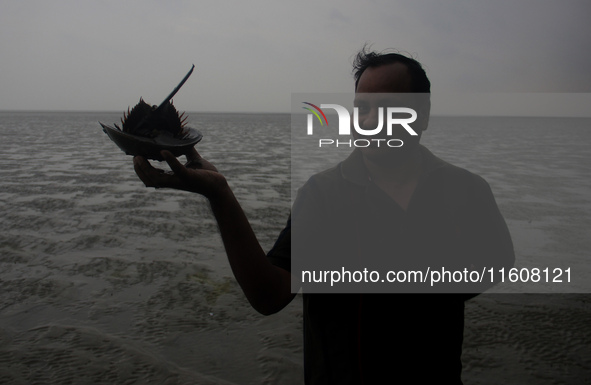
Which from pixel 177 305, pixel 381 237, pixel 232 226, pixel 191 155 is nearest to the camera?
pixel 232 226

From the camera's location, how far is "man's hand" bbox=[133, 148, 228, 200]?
1.36 m

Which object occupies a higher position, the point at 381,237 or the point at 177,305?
the point at 381,237

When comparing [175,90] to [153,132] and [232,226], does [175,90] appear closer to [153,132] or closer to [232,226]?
[153,132]

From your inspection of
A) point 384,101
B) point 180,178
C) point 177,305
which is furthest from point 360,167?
point 177,305

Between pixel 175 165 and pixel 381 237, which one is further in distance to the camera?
pixel 381 237

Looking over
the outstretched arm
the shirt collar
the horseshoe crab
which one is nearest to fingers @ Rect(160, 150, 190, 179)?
the outstretched arm

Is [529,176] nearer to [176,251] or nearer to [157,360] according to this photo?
[176,251]

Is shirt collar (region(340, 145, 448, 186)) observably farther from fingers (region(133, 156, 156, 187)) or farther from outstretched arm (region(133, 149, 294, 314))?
fingers (region(133, 156, 156, 187))

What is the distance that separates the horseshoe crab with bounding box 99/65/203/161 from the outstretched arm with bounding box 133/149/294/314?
0.06 meters

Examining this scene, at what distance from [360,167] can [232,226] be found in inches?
24.4

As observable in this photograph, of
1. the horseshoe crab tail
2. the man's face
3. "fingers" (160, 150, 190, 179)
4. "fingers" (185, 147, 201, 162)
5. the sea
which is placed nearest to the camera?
"fingers" (160, 150, 190, 179)

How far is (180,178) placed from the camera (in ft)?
4.54

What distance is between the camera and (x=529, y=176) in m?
15.2

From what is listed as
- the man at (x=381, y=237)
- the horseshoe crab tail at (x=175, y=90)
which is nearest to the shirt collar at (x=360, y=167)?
the man at (x=381, y=237)
